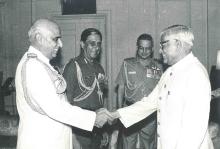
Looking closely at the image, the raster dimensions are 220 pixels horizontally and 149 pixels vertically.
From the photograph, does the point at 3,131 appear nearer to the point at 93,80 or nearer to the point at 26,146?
the point at 93,80

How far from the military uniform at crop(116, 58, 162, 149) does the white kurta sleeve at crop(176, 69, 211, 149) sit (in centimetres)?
207

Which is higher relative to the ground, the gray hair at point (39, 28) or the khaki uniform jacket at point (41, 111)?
the gray hair at point (39, 28)

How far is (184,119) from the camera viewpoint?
328 centimetres

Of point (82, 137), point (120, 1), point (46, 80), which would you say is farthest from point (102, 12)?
point (46, 80)

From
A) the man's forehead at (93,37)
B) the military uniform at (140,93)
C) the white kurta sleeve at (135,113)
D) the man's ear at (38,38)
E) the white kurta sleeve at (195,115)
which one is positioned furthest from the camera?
the military uniform at (140,93)

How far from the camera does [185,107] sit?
10.8 ft

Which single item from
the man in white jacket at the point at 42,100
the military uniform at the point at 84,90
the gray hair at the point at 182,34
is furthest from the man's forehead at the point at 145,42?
the man in white jacket at the point at 42,100

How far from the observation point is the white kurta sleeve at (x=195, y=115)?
10.6 ft

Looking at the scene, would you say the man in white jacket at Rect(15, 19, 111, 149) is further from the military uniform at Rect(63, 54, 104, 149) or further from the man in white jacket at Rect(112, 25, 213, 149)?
the military uniform at Rect(63, 54, 104, 149)

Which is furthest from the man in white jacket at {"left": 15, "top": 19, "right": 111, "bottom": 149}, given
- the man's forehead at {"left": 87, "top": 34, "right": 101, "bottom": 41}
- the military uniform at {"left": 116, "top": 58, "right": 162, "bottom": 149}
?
the military uniform at {"left": 116, "top": 58, "right": 162, "bottom": 149}

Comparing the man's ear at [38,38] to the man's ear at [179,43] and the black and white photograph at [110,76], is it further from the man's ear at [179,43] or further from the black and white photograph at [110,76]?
the man's ear at [179,43]

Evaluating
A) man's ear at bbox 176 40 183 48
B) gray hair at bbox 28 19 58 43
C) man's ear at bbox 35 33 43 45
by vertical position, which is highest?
gray hair at bbox 28 19 58 43

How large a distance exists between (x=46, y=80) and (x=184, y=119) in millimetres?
1253

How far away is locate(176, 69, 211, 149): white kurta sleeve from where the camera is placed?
3234 millimetres
